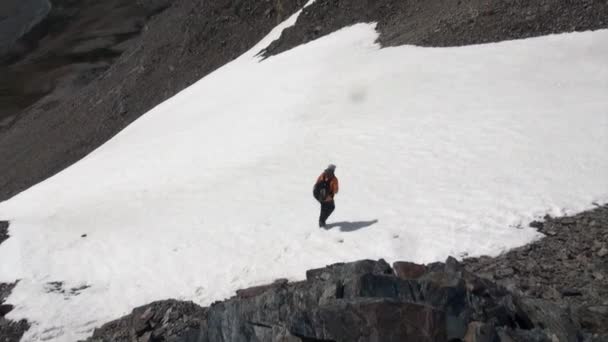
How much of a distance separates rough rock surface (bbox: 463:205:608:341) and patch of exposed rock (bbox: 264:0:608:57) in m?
12.6

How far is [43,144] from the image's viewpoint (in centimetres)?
3634

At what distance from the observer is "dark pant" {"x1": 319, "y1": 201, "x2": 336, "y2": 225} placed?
12.7m

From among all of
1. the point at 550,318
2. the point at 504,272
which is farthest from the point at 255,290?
the point at 550,318

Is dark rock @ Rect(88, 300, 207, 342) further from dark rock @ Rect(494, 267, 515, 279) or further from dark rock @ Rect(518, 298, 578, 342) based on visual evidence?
dark rock @ Rect(518, 298, 578, 342)

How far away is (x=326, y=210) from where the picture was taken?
12.8 m

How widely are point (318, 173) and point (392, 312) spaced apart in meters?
9.42

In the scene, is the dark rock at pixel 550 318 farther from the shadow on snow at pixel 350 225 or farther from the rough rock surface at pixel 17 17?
the rough rock surface at pixel 17 17

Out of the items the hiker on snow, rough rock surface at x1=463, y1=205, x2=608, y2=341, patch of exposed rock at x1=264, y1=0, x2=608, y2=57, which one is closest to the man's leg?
the hiker on snow

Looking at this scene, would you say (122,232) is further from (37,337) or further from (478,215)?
(478,215)

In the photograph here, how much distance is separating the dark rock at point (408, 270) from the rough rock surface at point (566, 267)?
1349mm

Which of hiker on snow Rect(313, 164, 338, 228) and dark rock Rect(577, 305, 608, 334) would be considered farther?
hiker on snow Rect(313, 164, 338, 228)

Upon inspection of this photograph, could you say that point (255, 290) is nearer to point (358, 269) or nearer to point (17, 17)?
point (358, 269)

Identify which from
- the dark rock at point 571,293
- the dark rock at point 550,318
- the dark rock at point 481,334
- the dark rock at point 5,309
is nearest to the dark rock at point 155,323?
the dark rock at point 5,309

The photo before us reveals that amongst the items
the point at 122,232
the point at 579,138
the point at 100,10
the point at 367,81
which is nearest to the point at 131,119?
the point at 367,81
